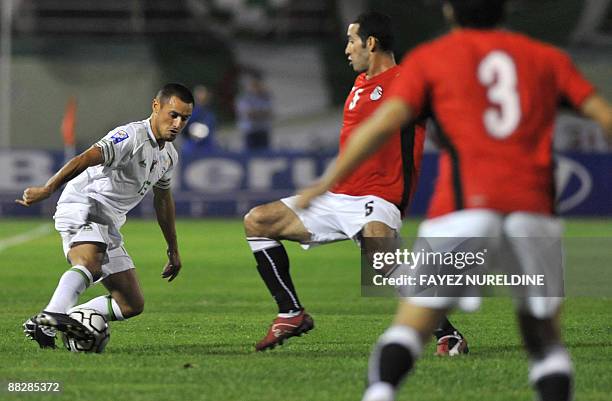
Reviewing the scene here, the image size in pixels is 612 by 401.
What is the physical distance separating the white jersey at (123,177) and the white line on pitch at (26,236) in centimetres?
1034

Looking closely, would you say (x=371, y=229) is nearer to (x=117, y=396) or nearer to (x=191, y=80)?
(x=117, y=396)

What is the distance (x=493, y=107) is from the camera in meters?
5.30

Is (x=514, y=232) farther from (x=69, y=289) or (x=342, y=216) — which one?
(x=69, y=289)

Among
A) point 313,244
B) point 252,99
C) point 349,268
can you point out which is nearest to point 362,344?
point 313,244

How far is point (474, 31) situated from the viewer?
5.48 meters

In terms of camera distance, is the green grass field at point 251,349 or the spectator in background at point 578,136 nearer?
the green grass field at point 251,349

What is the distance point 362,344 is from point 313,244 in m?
0.86

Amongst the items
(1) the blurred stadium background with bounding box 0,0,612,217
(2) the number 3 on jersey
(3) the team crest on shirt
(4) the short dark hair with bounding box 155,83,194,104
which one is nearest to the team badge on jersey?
(4) the short dark hair with bounding box 155,83,194,104

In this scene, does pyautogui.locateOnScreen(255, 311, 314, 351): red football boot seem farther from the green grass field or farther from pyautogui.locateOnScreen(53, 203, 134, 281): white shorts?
pyautogui.locateOnScreen(53, 203, 134, 281): white shorts

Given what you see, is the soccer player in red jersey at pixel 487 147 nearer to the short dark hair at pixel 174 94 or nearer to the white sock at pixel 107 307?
the short dark hair at pixel 174 94

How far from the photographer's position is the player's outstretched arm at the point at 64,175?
25.7 ft

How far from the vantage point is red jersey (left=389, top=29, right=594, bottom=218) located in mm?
5312

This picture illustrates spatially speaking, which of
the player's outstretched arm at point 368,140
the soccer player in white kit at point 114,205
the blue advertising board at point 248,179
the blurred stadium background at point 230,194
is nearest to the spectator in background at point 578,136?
the blurred stadium background at point 230,194

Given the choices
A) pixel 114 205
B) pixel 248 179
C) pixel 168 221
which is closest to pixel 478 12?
pixel 114 205
